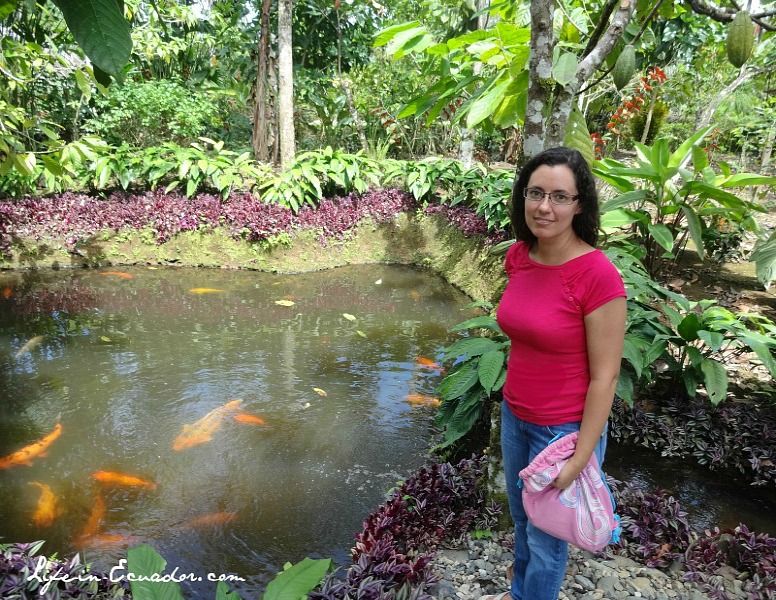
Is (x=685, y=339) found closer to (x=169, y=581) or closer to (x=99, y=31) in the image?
(x=169, y=581)

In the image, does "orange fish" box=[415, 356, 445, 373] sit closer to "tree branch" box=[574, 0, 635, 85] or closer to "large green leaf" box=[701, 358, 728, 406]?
"large green leaf" box=[701, 358, 728, 406]

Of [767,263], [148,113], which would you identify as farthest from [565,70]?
[148,113]

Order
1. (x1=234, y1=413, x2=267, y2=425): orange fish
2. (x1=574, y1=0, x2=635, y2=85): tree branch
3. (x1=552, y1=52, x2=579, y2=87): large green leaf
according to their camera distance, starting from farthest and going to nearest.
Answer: (x1=234, y1=413, x2=267, y2=425): orange fish → (x1=574, y1=0, x2=635, y2=85): tree branch → (x1=552, y1=52, x2=579, y2=87): large green leaf

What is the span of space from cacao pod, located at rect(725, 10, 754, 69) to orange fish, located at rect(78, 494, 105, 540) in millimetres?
3765

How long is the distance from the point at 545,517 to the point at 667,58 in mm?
13257

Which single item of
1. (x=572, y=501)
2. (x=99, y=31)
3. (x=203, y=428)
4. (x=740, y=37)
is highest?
(x=740, y=37)

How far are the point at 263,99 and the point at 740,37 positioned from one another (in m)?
8.76

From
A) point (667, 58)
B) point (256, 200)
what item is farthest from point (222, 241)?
point (667, 58)

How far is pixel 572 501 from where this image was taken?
1.64 metres

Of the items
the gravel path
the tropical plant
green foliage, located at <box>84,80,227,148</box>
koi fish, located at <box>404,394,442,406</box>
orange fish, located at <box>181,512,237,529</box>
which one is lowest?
orange fish, located at <box>181,512,237,529</box>

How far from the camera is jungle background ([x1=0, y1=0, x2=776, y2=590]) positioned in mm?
2406

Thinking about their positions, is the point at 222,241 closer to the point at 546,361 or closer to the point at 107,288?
the point at 107,288

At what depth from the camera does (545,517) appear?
1.69 metres

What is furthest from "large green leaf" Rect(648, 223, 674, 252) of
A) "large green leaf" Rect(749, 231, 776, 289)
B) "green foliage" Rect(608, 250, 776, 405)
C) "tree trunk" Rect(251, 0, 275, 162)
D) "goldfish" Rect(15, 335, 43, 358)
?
"tree trunk" Rect(251, 0, 275, 162)
